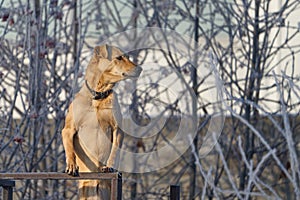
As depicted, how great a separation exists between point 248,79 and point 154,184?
3.83ft

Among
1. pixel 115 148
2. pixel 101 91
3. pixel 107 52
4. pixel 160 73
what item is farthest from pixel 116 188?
pixel 160 73

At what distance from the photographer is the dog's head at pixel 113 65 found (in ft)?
8.76

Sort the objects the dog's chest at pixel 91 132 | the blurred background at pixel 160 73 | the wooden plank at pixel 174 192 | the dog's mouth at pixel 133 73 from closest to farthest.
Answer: the dog's mouth at pixel 133 73 → the dog's chest at pixel 91 132 → the wooden plank at pixel 174 192 → the blurred background at pixel 160 73

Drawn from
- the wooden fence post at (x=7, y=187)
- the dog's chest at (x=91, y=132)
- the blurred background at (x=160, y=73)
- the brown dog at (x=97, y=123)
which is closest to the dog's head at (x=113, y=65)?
the brown dog at (x=97, y=123)

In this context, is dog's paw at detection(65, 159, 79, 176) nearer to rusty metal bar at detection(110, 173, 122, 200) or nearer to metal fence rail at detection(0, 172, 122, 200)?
metal fence rail at detection(0, 172, 122, 200)

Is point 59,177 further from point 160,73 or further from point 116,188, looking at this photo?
point 160,73

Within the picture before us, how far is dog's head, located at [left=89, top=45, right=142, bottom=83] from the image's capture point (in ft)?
8.76

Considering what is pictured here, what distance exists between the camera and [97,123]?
2764 mm

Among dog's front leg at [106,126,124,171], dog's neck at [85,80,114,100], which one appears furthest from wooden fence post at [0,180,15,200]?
dog's neck at [85,80,114,100]

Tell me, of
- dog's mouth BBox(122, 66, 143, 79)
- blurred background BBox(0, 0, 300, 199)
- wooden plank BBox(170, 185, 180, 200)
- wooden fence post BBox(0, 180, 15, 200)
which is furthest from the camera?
blurred background BBox(0, 0, 300, 199)

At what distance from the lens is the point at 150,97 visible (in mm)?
6289

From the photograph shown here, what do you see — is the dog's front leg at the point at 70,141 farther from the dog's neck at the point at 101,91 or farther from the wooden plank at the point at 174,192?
the wooden plank at the point at 174,192

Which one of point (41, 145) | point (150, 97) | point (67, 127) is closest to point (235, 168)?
point (150, 97)

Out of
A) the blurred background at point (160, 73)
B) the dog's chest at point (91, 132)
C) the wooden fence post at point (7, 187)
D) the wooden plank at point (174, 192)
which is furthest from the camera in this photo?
the blurred background at point (160, 73)
